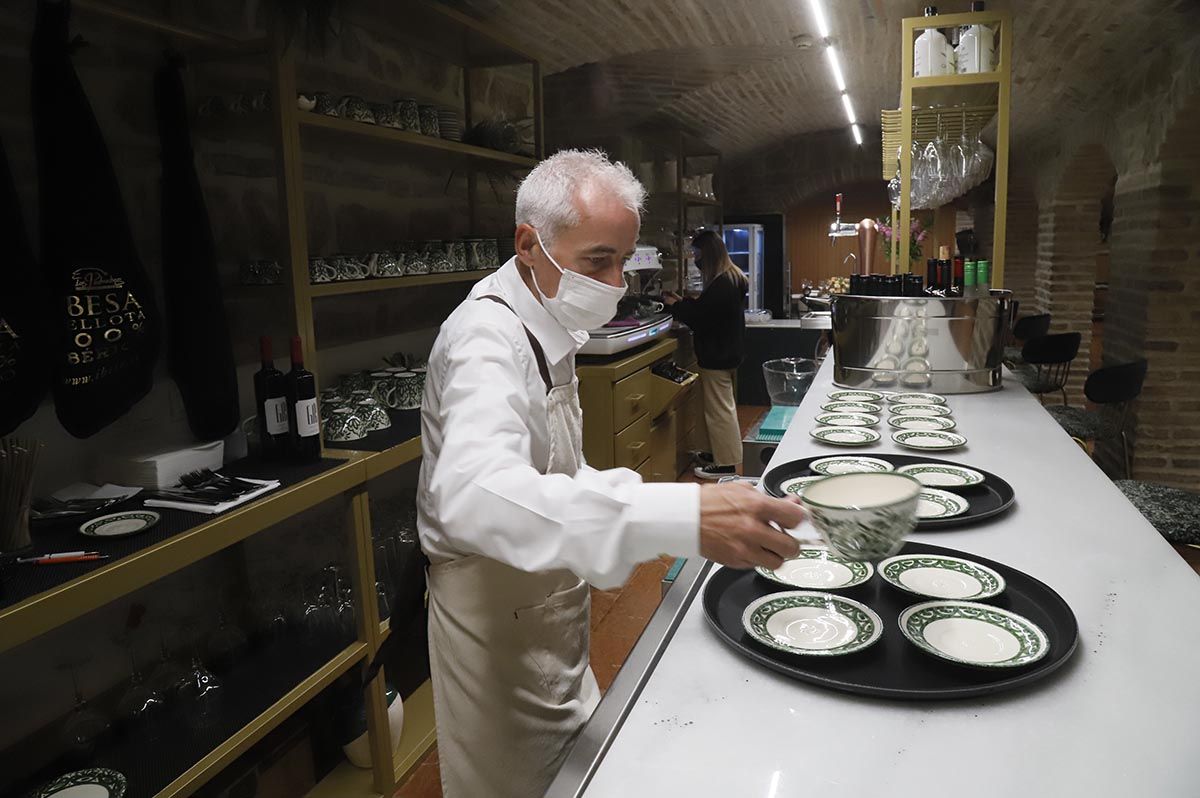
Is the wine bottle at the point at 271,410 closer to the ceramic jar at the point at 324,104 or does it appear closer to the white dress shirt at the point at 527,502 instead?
the ceramic jar at the point at 324,104

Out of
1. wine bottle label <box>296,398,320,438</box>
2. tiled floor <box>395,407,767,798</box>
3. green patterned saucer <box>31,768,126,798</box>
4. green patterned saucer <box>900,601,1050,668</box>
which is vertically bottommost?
tiled floor <box>395,407,767,798</box>

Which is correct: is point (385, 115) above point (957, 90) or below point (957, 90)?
below

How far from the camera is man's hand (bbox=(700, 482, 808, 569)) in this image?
992 millimetres

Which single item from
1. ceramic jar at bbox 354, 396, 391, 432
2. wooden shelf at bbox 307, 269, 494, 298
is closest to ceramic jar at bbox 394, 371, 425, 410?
ceramic jar at bbox 354, 396, 391, 432

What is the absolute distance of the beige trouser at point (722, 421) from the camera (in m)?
5.68

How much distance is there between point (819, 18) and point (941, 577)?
12.9ft

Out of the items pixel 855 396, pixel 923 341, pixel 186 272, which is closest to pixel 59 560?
pixel 186 272

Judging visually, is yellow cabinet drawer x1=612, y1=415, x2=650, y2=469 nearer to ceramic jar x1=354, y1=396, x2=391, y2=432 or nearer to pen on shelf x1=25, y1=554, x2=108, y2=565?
ceramic jar x1=354, y1=396, x2=391, y2=432

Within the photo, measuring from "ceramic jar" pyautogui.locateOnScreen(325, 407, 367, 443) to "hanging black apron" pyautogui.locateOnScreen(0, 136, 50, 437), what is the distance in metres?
0.87

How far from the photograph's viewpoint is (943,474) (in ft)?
5.87

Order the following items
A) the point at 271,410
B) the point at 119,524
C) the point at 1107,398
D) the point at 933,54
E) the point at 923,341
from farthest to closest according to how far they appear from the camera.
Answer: the point at 1107,398
the point at 933,54
the point at 923,341
the point at 271,410
the point at 119,524

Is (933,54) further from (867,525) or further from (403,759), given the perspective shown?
(403,759)

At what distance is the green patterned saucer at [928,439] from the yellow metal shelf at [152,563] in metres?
1.51

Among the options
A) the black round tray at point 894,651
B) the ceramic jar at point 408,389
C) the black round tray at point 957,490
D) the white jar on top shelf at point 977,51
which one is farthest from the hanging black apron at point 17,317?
the white jar on top shelf at point 977,51
